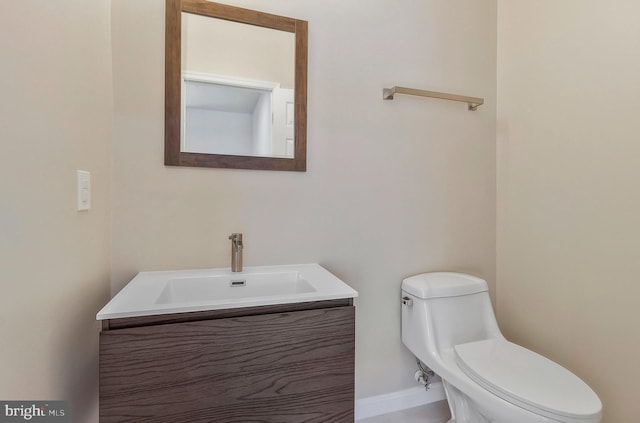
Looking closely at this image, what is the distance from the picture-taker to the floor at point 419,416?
1450 millimetres

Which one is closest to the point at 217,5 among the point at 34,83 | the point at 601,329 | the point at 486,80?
the point at 34,83

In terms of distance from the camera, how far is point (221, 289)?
117cm

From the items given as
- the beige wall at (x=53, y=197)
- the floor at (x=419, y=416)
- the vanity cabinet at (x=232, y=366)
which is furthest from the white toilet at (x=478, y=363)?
the beige wall at (x=53, y=197)

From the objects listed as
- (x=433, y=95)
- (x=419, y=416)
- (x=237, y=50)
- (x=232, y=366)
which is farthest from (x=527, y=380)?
(x=237, y=50)

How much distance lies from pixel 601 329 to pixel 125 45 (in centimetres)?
229

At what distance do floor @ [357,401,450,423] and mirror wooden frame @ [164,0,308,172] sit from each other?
51.7 inches

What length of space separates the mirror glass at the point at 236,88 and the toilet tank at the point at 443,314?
0.92 m

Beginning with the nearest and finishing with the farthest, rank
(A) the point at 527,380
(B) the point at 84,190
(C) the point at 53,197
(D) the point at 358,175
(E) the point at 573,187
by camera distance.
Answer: (C) the point at 53,197 < (B) the point at 84,190 < (A) the point at 527,380 < (E) the point at 573,187 < (D) the point at 358,175

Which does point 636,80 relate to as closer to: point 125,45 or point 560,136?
point 560,136

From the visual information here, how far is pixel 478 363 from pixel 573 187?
924 millimetres

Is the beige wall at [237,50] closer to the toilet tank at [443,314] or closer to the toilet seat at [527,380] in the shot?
the toilet tank at [443,314]

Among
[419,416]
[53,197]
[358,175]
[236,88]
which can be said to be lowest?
[419,416]

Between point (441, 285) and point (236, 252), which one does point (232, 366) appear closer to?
point (236, 252)

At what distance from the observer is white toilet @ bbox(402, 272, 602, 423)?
0.94 m
